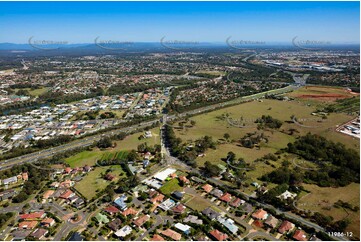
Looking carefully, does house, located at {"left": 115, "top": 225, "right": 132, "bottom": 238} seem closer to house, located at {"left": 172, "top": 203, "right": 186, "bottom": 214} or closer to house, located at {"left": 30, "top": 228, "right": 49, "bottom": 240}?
house, located at {"left": 172, "top": 203, "right": 186, "bottom": 214}

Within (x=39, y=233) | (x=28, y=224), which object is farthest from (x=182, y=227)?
(x=28, y=224)

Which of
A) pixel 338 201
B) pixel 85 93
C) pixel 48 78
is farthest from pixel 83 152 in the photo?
pixel 48 78

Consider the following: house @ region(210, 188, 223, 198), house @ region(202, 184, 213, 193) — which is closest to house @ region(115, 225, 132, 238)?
house @ region(202, 184, 213, 193)

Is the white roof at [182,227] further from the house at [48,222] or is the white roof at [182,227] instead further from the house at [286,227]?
the house at [48,222]

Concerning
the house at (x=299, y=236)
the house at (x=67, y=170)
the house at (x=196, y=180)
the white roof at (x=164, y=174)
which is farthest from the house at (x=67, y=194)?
the house at (x=299, y=236)

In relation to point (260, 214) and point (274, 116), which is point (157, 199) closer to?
point (260, 214)
